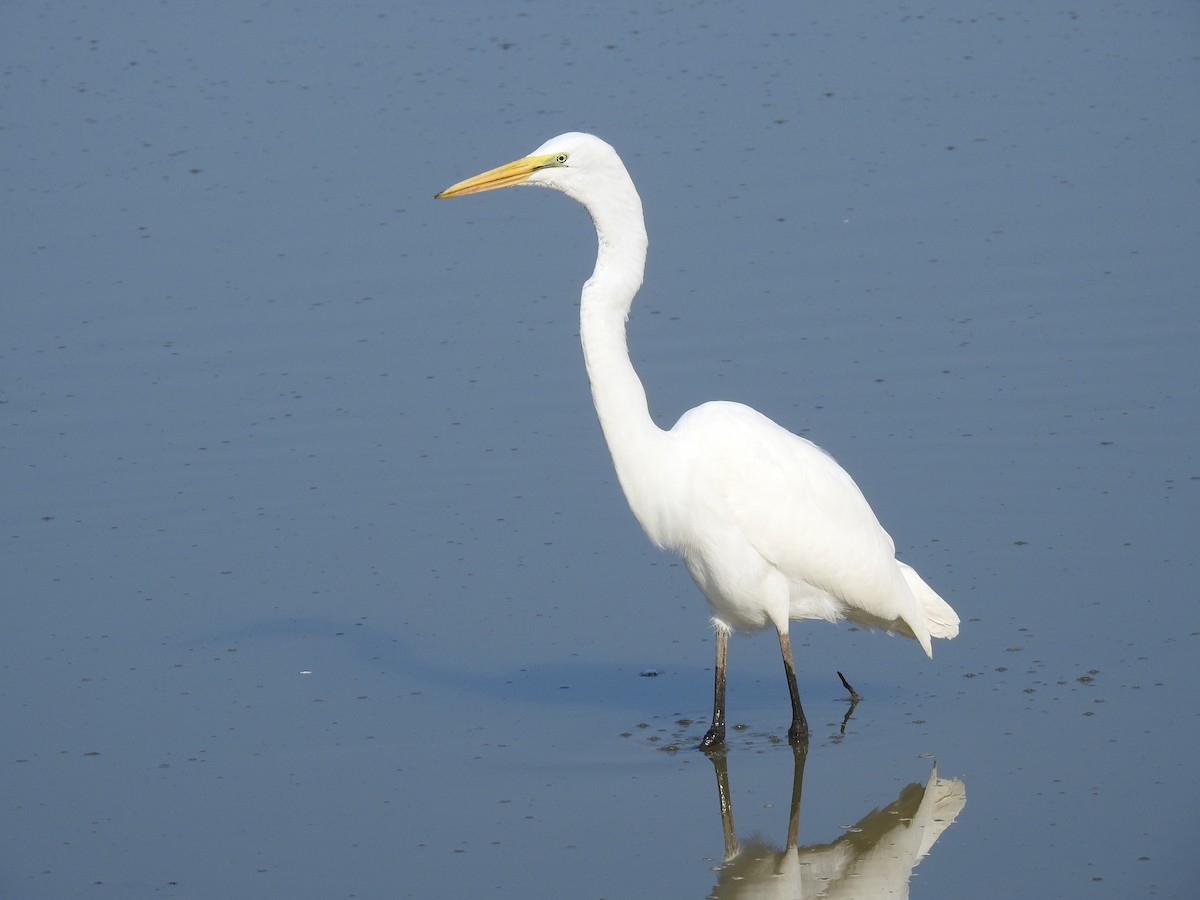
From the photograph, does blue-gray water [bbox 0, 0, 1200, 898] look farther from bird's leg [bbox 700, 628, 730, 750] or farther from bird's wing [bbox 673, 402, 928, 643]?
bird's wing [bbox 673, 402, 928, 643]

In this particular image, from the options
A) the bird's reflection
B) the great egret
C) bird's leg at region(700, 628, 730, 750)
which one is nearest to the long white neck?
the great egret

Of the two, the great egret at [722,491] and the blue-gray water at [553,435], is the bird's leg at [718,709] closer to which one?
the great egret at [722,491]

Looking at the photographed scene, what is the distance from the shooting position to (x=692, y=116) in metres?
11.5

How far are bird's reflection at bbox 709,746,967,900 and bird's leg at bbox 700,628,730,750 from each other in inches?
11.9

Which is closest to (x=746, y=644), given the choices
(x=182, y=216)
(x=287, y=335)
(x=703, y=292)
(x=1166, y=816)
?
(x=1166, y=816)

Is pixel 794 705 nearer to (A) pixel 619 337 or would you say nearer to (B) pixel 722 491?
(B) pixel 722 491

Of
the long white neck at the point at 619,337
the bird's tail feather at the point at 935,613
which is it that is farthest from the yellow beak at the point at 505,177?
the bird's tail feather at the point at 935,613

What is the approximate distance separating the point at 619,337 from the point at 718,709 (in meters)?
1.30

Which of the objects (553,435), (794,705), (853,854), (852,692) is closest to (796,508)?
(794,705)

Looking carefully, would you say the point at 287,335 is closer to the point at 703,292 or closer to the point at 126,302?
the point at 126,302

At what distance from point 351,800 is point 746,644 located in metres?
1.87

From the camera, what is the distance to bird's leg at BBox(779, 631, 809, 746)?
5.70 metres

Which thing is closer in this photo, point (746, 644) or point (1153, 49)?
point (746, 644)

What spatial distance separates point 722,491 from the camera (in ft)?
18.2
